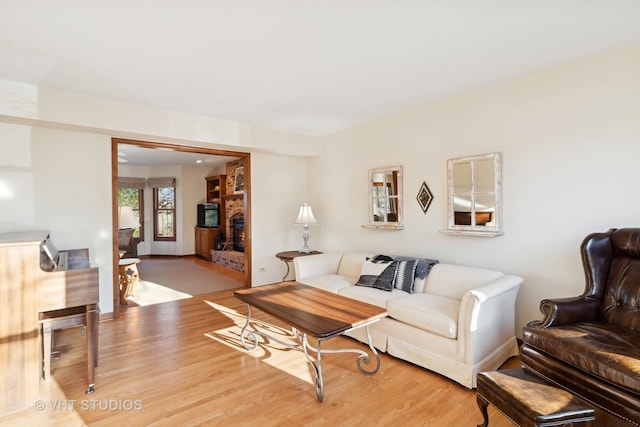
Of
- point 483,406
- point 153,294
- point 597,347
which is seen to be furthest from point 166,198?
point 597,347

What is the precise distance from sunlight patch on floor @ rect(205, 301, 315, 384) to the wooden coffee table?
2.9 inches

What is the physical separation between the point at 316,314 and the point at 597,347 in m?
1.72

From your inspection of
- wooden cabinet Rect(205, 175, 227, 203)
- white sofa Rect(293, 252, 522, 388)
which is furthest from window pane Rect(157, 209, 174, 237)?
white sofa Rect(293, 252, 522, 388)

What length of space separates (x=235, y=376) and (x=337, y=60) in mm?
2689

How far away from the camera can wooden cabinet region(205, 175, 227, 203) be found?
834 centimetres

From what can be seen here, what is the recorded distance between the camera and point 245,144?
179 inches

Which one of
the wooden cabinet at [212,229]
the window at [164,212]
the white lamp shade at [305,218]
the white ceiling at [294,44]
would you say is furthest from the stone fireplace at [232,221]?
the white ceiling at [294,44]

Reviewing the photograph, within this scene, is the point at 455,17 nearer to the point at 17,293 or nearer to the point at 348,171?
the point at 348,171

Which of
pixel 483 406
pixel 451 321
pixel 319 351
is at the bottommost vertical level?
pixel 483 406

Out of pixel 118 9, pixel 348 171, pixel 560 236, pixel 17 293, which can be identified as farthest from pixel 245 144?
pixel 560 236

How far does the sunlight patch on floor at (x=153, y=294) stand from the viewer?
4633 millimetres

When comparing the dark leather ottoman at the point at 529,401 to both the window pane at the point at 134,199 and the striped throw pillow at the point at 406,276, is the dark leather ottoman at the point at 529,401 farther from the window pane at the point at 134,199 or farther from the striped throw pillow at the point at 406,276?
the window pane at the point at 134,199

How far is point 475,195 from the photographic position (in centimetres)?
330

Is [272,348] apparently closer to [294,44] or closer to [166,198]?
[294,44]
